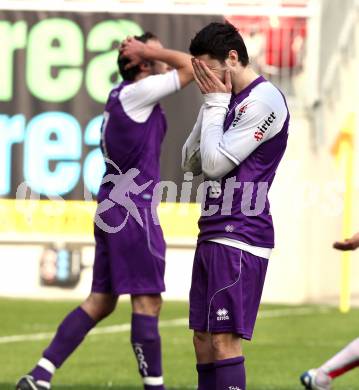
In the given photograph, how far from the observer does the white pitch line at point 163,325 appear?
39.6 feet

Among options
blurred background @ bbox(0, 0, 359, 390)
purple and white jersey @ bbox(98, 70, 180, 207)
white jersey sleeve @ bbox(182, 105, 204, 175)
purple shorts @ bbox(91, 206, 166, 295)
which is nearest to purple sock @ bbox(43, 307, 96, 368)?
purple shorts @ bbox(91, 206, 166, 295)

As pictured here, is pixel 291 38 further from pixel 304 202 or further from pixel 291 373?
pixel 291 373

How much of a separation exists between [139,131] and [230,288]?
2.12 m

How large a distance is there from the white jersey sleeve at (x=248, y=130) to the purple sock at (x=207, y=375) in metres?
1.07

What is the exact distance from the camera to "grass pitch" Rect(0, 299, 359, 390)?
908 cm

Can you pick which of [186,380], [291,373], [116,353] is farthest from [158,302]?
[116,353]

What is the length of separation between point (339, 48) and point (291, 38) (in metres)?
0.96

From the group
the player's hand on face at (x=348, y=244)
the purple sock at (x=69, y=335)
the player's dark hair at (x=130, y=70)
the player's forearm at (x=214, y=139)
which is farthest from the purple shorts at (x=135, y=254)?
the player's forearm at (x=214, y=139)

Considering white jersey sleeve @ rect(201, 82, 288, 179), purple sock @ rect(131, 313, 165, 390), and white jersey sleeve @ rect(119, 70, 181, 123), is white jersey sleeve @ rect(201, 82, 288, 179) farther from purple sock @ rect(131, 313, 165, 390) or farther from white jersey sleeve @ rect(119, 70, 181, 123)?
purple sock @ rect(131, 313, 165, 390)

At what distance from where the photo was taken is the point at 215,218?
598 cm

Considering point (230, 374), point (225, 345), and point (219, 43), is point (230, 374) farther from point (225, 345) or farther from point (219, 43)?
point (219, 43)

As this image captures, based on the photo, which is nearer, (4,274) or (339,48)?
(4,274)

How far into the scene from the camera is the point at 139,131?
25.5 feet

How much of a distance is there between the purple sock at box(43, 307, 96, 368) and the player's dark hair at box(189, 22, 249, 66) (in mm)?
2477
